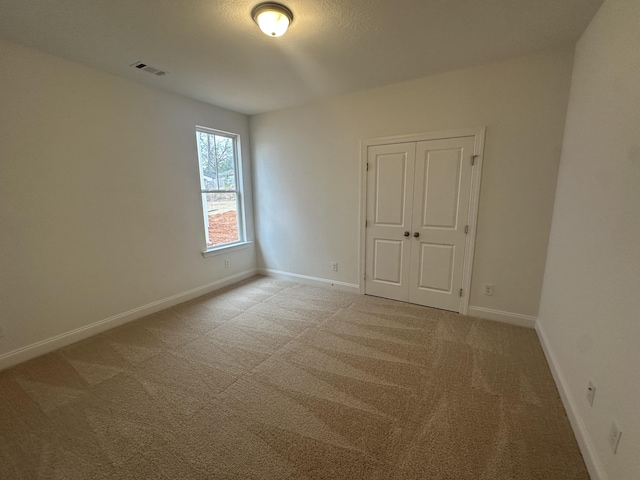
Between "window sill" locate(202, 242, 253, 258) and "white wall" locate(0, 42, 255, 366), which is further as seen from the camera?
"window sill" locate(202, 242, 253, 258)

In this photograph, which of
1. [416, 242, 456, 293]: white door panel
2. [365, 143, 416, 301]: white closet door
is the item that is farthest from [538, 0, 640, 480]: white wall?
[365, 143, 416, 301]: white closet door

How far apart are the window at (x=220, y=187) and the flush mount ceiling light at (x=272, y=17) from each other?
2.21 meters

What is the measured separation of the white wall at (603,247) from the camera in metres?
1.20

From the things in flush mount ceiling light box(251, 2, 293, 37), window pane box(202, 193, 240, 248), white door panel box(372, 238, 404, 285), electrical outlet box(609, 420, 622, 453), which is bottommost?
electrical outlet box(609, 420, 622, 453)

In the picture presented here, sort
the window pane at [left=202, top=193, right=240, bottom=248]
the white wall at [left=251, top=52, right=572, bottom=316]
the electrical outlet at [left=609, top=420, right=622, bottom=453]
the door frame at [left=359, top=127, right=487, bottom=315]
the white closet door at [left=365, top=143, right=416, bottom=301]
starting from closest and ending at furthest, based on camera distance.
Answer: the electrical outlet at [left=609, top=420, right=622, bottom=453] < the white wall at [left=251, top=52, right=572, bottom=316] < the door frame at [left=359, top=127, right=487, bottom=315] < the white closet door at [left=365, top=143, right=416, bottom=301] < the window pane at [left=202, top=193, right=240, bottom=248]

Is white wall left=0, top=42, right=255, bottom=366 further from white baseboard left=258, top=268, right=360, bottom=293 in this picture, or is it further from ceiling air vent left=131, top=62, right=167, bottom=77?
white baseboard left=258, top=268, right=360, bottom=293

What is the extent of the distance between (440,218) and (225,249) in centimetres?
Result: 302

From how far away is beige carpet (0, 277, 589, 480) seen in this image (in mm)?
1435

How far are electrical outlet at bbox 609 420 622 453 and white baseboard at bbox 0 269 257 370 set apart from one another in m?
3.92

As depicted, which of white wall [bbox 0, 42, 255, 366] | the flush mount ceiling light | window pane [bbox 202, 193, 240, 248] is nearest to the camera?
the flush mount ceiling light

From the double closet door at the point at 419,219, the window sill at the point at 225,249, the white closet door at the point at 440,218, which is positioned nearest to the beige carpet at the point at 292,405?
the white closet door at the point at 440,218

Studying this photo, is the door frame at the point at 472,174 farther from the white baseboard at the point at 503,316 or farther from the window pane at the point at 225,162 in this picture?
the window pane at the point at 225,162

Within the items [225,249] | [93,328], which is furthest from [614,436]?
[225,249]

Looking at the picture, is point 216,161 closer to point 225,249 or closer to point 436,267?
point 225,249
